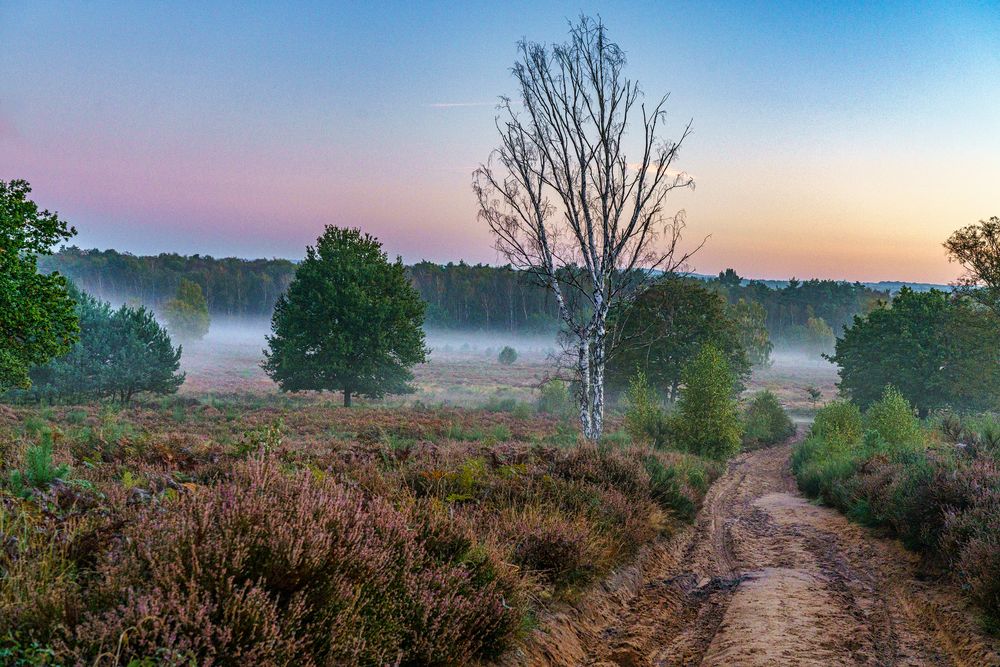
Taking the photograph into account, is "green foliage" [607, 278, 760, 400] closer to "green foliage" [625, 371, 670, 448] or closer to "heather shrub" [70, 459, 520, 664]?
"green foliage" [625, 371, 670, 448]

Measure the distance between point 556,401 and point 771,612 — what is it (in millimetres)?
33159

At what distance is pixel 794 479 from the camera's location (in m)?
21.5

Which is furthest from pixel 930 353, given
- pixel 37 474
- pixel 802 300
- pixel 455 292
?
pixel 802 300

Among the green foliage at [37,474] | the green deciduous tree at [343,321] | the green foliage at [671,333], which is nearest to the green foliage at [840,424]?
the green foliage at [671,333]

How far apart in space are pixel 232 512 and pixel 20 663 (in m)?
1.11

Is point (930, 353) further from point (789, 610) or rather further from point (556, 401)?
point (789, 610)

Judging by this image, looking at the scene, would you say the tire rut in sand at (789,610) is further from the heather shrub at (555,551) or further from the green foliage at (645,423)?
the green foliage at (645,423)

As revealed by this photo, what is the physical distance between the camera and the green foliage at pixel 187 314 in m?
77.2

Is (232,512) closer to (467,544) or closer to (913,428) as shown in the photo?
(467,544)

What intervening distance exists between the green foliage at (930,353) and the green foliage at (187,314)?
7834cm

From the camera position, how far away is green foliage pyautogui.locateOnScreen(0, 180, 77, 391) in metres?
13.0

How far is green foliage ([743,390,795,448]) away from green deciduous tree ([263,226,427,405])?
66.2 feet

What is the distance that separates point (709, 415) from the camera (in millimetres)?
23156

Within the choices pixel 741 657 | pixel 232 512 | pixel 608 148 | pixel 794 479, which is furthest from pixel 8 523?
pixel 794 479
